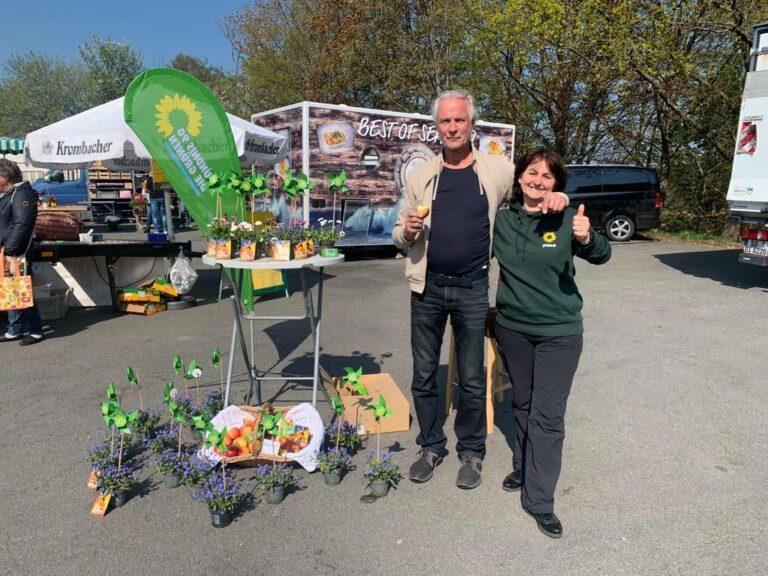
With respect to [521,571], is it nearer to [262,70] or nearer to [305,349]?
[305,349]

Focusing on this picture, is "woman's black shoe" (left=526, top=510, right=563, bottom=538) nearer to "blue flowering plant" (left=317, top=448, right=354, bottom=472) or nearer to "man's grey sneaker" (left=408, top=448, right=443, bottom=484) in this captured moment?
"man's grey sneaker" (left=408, top=448, right=443, bottom=484)

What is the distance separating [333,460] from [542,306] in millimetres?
1441

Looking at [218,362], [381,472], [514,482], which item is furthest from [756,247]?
[218,362]

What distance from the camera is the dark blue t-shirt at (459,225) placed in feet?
8.92

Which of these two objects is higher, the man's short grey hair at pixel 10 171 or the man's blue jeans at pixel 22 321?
the man's short grey hair at pixel 10 171

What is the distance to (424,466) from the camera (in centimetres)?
308

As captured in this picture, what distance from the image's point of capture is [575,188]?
517 inches

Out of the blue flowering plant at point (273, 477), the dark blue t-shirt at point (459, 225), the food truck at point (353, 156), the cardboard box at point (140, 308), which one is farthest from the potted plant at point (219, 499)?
the food truck at point (353, 156)

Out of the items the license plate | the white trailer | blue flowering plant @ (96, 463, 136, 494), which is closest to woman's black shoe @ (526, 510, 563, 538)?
blue flowering plant @ (96, 463, 136, 494)

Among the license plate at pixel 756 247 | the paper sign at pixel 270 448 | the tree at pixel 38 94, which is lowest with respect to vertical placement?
the paper sign at pixel 270 448

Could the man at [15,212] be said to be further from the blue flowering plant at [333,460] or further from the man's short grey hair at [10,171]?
the blue flowering plant at [333,460]

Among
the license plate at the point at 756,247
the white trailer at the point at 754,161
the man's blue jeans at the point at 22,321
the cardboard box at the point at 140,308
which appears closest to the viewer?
the man's blue jeans at the point at 22,321

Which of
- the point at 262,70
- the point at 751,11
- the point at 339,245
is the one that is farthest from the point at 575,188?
the point at 262,70

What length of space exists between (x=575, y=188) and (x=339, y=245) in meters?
6.23
